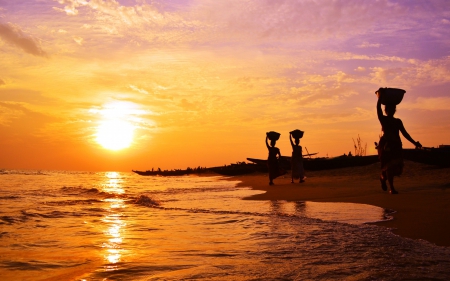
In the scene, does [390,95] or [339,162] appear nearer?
[390,95]

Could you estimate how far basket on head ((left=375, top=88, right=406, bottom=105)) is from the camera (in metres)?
10.3

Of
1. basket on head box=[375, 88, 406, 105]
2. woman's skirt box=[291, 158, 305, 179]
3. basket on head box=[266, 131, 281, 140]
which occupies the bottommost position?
woman's skirt box=[291, 158, 305, 179]

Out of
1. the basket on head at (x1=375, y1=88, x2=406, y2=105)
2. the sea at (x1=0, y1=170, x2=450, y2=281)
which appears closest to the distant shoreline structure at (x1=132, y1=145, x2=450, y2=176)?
the basket on head at (x1=375, y1=88, x2=406, y2=105)

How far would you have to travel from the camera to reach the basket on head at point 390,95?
10.3m

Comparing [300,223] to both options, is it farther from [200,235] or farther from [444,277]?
[444,277]

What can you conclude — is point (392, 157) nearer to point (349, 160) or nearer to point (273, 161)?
point (273, 161)

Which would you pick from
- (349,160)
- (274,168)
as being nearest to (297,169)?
(274,168)

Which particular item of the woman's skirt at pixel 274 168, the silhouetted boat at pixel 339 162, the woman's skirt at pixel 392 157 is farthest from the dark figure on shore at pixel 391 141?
the silhouetted boat at pixel 339 162

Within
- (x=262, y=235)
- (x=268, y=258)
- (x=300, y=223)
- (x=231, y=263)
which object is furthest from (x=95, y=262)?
(x=300, y=223)

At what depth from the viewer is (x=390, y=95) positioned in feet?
34.2

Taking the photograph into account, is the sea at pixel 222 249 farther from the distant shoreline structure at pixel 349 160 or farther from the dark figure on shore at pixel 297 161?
the dark figure on shore at pixel 297 161

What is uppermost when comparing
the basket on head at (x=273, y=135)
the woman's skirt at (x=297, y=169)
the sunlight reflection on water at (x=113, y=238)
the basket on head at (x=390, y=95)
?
the basket on head at (x=390, y=95)

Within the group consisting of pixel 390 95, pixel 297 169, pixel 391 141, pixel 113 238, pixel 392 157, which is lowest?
pixel 113 238

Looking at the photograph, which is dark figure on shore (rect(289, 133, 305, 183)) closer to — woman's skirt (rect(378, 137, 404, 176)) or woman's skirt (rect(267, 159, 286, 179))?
woman's skirt (rect(267, 159, 286, 179))
